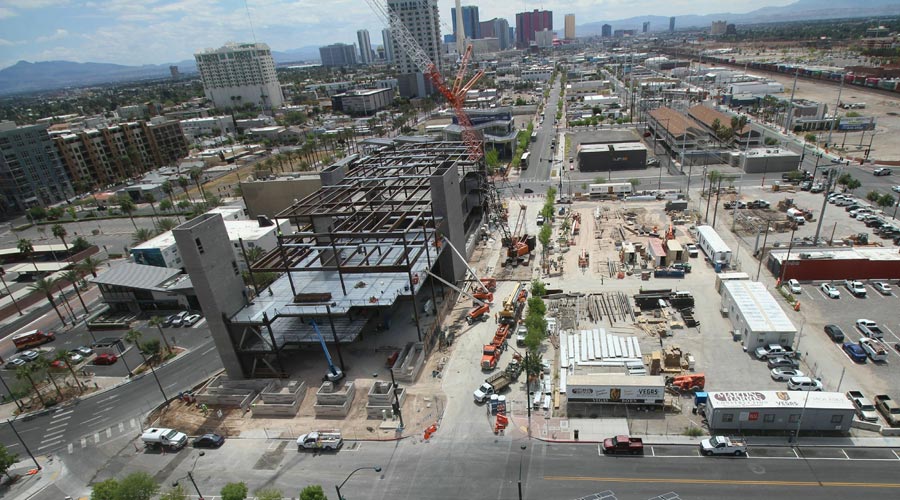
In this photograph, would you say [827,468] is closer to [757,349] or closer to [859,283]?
[757,349]

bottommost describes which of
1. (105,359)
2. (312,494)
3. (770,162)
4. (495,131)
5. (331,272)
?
(105,359)

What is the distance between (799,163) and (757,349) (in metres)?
73.2

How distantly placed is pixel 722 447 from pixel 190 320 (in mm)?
62841

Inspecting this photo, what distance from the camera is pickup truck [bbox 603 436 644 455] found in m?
35.1

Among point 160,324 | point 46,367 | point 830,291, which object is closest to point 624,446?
point 830,291

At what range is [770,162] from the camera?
3824 inches

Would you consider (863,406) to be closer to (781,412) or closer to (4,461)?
(781,412)

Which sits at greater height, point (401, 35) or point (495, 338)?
point (401, 35)

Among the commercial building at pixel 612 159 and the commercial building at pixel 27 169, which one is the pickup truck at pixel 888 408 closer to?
the commercial building at pixel 612 159

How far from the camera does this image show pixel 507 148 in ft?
424

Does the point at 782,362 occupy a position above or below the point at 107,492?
below

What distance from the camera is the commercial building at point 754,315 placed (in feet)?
146

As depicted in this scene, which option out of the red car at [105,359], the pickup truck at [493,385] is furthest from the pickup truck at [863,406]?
the red car at [105,359]

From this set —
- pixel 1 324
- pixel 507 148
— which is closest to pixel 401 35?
pixel 507 148
